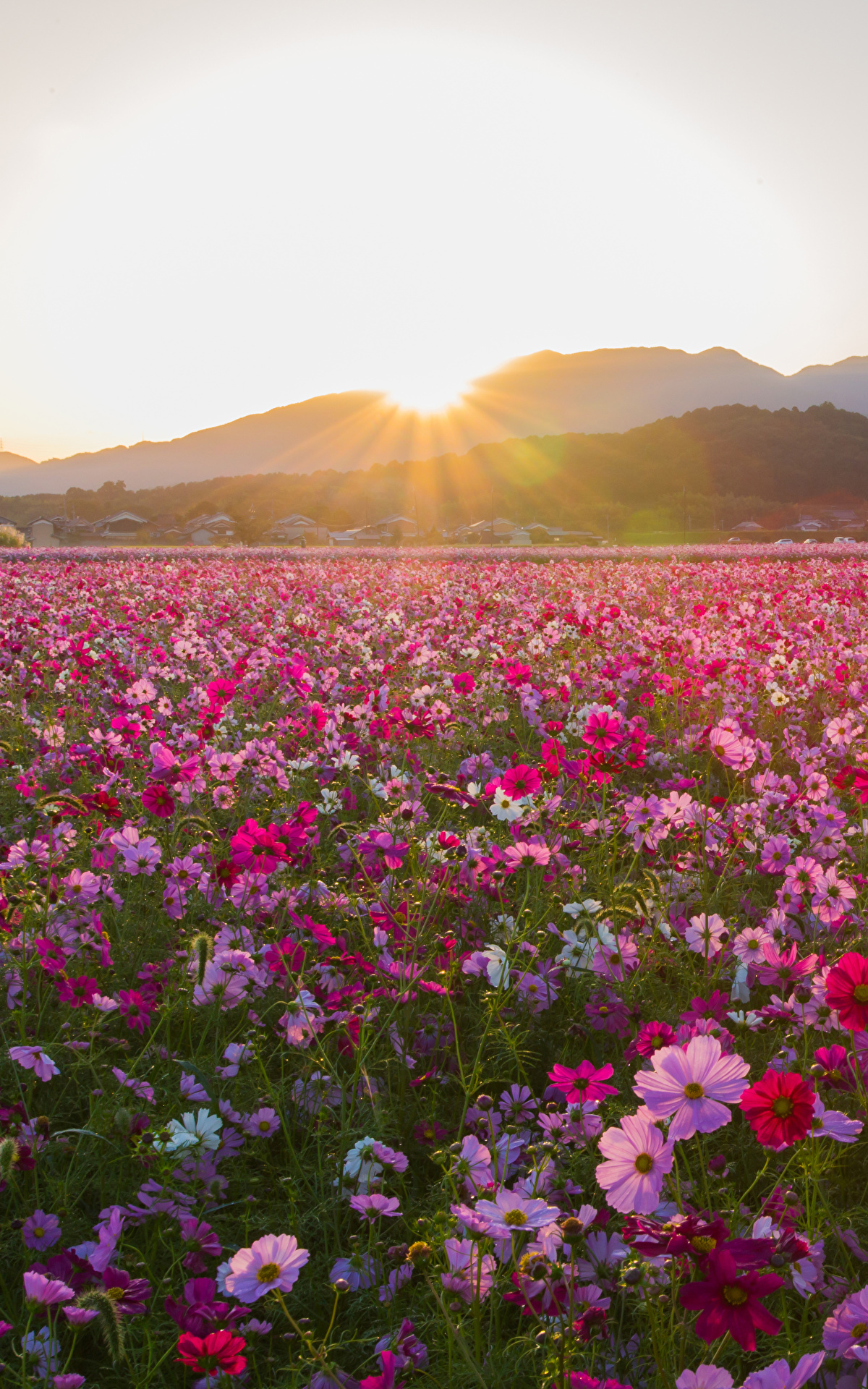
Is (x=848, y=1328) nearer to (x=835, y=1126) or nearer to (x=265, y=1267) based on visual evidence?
(x=835, y=1126)

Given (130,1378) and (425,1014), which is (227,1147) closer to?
(130,1378)

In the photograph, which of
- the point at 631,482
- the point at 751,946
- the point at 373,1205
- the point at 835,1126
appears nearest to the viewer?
the point at 835,1126

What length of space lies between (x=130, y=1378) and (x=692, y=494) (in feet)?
331

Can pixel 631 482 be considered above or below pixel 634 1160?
above

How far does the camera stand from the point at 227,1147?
1812 millimetres

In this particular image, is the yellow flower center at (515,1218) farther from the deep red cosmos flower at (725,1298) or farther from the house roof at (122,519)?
the house roof at (122,519)

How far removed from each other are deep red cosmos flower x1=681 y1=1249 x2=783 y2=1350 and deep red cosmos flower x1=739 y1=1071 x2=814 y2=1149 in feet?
0.61

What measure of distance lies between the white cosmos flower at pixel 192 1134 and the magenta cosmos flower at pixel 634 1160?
2.95 ft

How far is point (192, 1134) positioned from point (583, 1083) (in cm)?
80

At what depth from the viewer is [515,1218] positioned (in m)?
1.17

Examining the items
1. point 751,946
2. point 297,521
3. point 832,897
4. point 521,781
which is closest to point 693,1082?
point 751,946

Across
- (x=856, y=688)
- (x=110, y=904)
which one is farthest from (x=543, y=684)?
(x=110, y=904)

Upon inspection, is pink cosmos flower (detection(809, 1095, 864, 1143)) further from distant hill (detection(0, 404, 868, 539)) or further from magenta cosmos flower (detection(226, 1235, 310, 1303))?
distant hill (detection(0, 404, 868, 539))

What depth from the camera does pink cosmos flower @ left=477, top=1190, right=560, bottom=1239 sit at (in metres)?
1.13
